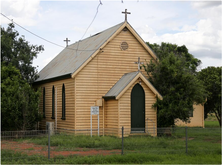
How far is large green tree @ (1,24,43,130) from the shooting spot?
25266 millimetres

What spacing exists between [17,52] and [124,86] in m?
11.4

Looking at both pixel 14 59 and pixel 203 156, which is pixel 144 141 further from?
pixel 14 59

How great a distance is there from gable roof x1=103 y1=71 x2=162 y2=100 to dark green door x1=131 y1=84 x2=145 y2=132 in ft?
2.09

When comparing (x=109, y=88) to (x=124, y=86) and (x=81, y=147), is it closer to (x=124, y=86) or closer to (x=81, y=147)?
(x=124, y=86)

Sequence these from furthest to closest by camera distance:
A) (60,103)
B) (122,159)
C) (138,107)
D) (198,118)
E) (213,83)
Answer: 1. (198,118)
2. (213,83)
3. (60,103)
4. (138,107)
5. (122,159)

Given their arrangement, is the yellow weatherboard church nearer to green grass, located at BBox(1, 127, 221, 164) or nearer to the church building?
the church building

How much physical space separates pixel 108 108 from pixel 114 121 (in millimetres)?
1319

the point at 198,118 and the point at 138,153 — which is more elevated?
the point at 198,118

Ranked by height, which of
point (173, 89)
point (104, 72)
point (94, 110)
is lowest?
point (94, 110)

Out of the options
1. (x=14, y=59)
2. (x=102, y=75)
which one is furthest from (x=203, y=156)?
(x=14, y=59)

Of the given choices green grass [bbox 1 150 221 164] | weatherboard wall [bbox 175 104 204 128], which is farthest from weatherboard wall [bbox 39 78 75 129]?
weatherboard wall [bbox 175 104 204 128]

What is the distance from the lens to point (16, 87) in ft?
85.1

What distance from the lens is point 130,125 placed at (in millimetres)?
24562

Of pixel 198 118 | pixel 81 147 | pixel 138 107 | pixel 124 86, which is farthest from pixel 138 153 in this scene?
pixel 198 118
